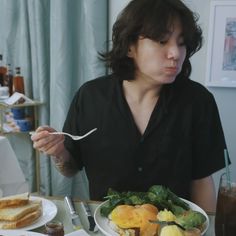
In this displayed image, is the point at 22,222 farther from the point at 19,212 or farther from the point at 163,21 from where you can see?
the point at 163,21

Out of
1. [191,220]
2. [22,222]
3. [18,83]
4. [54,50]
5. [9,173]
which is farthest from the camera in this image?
[18,83]

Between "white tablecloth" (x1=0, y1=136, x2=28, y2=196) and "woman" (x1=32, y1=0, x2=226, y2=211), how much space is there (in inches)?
20.5

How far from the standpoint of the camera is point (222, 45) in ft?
5.91

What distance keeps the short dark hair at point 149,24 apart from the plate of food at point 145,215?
0.45 metres

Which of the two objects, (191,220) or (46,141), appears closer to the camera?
(191,220)

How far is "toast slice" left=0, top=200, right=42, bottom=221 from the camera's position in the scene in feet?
2.68

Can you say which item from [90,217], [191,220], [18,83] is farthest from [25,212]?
[18,83]

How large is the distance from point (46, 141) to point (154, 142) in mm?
359

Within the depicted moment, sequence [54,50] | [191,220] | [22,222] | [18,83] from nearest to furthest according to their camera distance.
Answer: [191,220]
[22,222]
[54,50]
[18,83]

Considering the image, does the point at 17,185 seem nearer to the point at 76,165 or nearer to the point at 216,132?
the point at 76,165

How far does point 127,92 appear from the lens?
1.21 m

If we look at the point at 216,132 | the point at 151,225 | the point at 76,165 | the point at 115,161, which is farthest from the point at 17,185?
the point at 151,225

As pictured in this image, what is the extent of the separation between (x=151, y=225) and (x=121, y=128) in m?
0.48

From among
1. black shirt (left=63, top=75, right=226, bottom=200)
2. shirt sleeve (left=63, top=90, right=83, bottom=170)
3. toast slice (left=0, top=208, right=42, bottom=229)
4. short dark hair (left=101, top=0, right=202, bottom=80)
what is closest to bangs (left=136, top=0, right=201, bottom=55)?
short dark hair (left=101, top=0, right=202, bottom=80)
